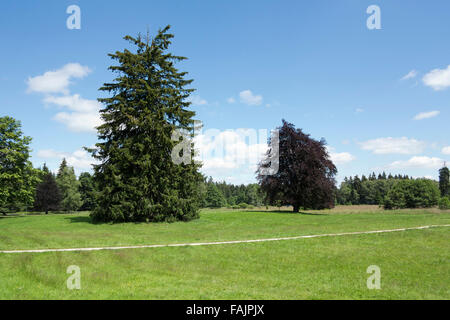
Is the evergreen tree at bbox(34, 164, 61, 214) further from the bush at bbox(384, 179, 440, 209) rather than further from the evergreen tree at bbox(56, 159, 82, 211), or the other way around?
the bush at bbox(384, 179, 440, 209)

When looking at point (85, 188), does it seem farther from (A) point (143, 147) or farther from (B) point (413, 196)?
(B) point (413, 196)

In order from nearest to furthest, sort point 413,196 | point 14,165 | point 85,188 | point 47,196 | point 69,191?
point 14,165
point 47,196
point 69,191
point 413,196
point 85,188

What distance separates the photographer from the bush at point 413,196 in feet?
239

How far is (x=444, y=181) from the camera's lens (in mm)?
95250

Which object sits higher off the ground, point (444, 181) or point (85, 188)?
point (444, 181)

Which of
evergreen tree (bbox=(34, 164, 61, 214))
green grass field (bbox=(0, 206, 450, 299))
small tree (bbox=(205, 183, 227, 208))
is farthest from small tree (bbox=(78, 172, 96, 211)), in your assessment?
green grass field (bbox=(0, 206, 450, 299))

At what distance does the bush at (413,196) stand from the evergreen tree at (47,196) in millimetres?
71888

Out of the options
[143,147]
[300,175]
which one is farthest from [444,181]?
[143,147]

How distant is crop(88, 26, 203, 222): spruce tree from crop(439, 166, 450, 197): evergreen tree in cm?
9544

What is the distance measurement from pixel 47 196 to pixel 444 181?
107 metres

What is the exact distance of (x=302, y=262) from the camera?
12.9 meters
